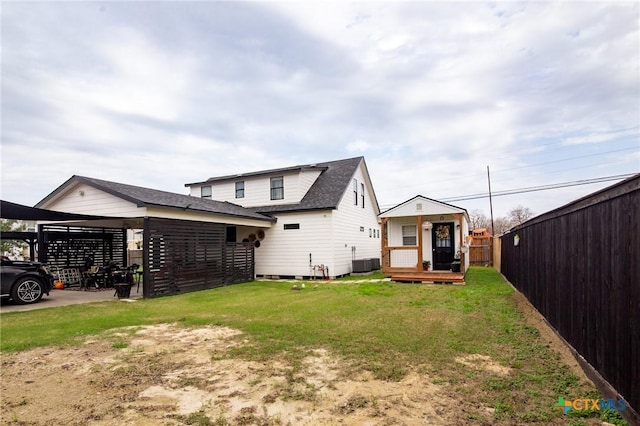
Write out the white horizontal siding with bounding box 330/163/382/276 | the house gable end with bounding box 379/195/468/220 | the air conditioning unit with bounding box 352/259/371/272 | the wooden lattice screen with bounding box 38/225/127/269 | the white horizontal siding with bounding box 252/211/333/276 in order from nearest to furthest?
the house gable end with bounding box 379/195/468/220 < the wooden lattice screen with bounding box 38/225/127/269 < the white horizontal siding with bounding box 252/211/333/276 < the white horizontal siding with bounding box 330/163/382/276 < the air conditioning unit with bounding box 352/259/371/272

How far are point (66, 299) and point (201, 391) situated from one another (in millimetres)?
9469

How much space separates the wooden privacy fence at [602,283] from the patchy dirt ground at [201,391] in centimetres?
127

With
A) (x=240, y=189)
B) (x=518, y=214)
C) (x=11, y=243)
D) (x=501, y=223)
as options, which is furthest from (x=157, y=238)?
(x=501, y=223)

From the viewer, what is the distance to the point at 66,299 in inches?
409

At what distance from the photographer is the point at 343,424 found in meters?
2.78

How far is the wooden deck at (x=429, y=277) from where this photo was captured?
41.5 ft

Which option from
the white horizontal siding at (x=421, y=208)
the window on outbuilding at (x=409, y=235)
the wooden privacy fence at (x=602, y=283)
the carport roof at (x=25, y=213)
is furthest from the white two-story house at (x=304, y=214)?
the wooden privacy fence at (x=602, y=283)

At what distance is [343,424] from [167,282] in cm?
959

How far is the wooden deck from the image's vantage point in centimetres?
1265

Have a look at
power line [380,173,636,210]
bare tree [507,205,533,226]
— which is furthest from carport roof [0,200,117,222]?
Result: bare tree [507,205,533,226]

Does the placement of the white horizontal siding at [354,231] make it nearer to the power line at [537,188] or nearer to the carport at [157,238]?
the carport at [157,238]

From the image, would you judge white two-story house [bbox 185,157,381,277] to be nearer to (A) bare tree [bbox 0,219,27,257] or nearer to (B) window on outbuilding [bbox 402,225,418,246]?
(B) window on outbuilding [bbox 402,225,418,246]

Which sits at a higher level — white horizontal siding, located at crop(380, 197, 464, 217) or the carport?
white horizontal siding, located at crop(380, 197, 464, 217)

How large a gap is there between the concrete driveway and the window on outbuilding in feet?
34.9
